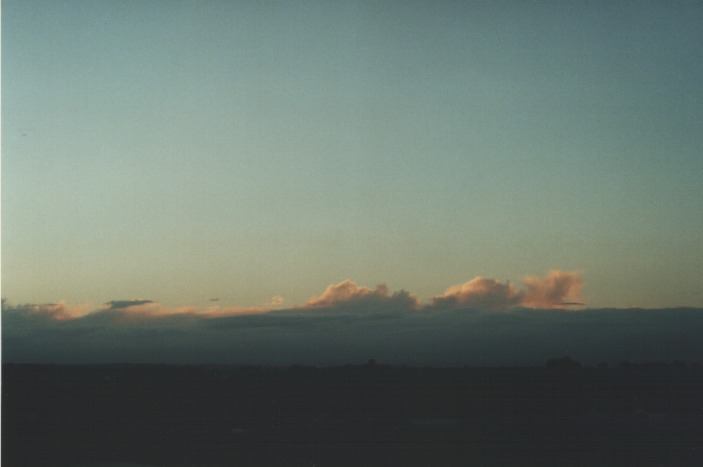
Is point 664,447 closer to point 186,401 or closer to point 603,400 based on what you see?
point 603,400

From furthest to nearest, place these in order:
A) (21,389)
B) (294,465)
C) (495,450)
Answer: (21,389), (495,450), (294,465)

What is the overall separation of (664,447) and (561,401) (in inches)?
841

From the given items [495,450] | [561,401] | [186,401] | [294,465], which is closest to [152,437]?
[294,465]

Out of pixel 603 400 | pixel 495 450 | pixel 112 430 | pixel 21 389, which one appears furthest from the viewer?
pixel 21 389

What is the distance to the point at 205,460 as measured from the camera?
693 inches

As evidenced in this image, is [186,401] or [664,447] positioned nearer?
[664,447]

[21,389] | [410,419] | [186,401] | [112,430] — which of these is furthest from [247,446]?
[21,389]

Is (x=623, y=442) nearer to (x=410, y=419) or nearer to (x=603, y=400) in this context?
(x=410, y=419)

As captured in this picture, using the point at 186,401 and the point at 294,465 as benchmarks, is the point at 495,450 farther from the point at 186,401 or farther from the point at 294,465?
the point at 186,401

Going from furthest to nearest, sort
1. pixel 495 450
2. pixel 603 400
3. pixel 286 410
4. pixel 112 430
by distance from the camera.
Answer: pixel 603 400, pixel 286 410, pixel 112 430, pixel 495 450

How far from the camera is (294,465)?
17.1 metres

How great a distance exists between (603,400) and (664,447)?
22.8m

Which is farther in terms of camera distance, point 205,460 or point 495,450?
point 495,450

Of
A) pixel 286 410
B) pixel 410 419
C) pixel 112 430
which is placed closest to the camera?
pixel 112 430
